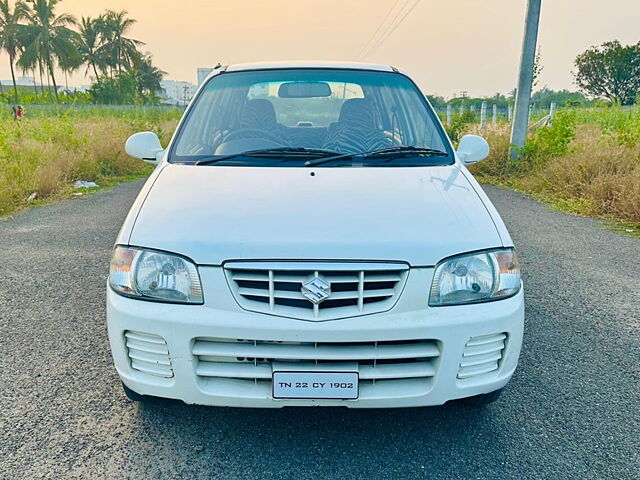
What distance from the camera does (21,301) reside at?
12.3 feet

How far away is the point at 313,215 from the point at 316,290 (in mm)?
392

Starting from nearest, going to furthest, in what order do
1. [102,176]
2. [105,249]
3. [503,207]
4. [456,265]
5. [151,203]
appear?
[456,265]
[151,203]
[105,249]
[503,207]
[102,176]

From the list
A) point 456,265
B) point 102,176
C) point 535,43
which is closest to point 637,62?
point 535,43

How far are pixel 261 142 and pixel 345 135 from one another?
500mm

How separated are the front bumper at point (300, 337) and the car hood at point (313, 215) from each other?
A: 0.14 meters

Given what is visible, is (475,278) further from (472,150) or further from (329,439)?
(472,150)

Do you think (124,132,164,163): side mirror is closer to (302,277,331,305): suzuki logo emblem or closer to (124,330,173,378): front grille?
(124,330,173,378): front grille

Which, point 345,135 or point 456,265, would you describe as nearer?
point 456,265

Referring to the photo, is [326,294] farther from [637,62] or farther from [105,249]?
[637,62]

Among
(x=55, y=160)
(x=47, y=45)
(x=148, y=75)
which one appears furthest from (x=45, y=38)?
(x=55, y=160)

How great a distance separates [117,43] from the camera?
56312 mm

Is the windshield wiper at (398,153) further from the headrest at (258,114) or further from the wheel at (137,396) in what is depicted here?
the wheel at (137,396)

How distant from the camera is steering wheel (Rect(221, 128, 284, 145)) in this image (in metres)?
2.93

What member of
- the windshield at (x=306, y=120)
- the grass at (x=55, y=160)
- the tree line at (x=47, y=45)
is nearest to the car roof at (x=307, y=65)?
the windshield at (x=306, y=120)
